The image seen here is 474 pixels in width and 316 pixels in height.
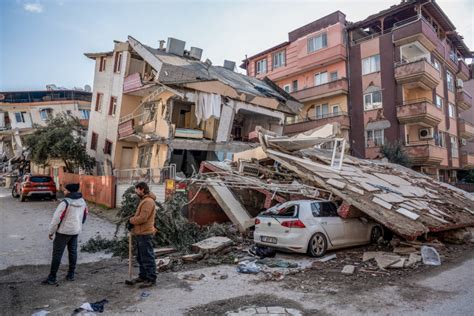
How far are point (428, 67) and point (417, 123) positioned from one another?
164 inches

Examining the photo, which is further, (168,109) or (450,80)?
(450,80)

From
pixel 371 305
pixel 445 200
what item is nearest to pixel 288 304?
pixel 371 305

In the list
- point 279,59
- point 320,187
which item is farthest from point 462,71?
point 320,187

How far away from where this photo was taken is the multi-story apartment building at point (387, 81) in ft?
82.5

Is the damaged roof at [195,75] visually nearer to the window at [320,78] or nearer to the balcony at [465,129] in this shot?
the window at [320,78]

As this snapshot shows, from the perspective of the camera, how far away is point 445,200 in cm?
1324

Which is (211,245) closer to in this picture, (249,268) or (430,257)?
(249,268)

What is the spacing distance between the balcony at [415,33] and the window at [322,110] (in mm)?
7376

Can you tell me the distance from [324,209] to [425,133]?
22104mm

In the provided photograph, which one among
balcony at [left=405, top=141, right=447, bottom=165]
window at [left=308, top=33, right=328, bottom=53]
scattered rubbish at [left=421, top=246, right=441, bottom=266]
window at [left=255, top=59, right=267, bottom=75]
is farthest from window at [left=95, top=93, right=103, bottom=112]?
scattered rubbish at [left=421, top=246, right=441, bottom=266]

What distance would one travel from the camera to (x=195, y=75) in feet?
68.0

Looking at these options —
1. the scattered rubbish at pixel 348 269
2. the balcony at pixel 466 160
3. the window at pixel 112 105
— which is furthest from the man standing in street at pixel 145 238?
the balcony at pixel 466 160

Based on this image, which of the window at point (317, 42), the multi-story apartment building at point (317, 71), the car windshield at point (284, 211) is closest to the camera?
the car windshield at point (284, 211)

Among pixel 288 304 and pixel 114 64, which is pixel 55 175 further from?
pixel 288 304
